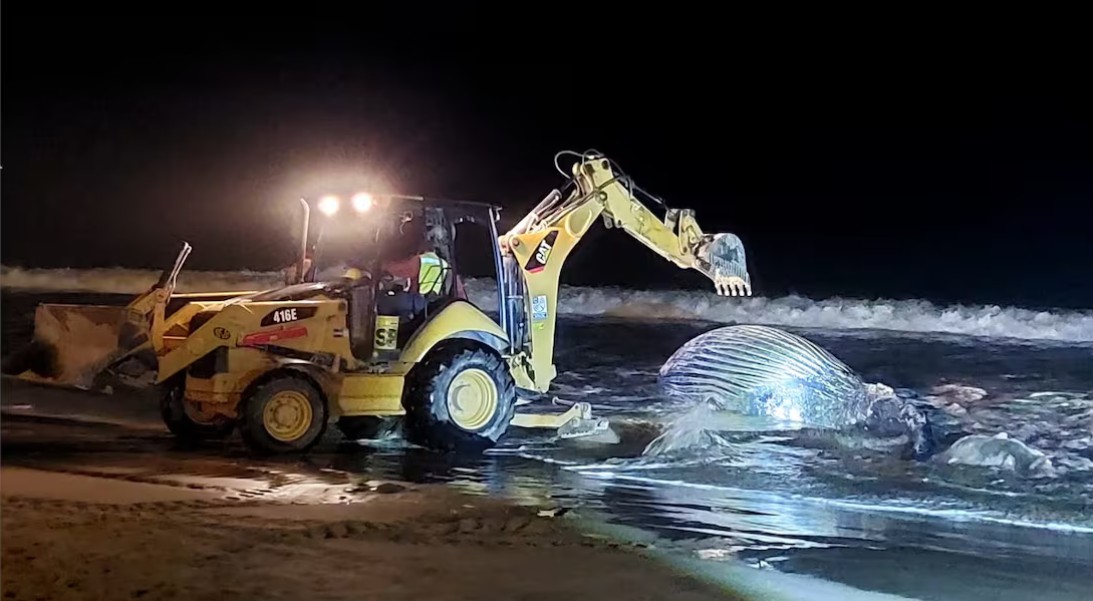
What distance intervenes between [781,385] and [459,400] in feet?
2.75

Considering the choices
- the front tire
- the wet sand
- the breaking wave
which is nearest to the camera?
the wet sand

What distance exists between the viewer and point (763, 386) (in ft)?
10.9

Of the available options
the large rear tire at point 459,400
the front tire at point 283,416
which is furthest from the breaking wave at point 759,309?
the front tire at point 283,416

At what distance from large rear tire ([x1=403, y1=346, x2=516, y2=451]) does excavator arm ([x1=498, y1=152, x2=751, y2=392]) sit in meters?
0.10

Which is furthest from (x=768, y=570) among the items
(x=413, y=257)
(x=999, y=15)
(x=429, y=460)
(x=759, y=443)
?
(x=999, y=15)

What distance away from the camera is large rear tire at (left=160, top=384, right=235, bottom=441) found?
327 centimetres

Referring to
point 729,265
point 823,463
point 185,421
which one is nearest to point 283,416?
point 185,421

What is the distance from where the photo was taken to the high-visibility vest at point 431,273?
10.9 ft

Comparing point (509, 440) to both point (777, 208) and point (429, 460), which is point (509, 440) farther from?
point (777, 208)

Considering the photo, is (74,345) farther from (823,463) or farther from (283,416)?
(823,463)

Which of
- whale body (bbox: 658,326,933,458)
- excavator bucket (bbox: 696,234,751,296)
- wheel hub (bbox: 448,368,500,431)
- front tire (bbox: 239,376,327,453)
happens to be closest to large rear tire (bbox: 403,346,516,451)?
wheel hub (bbox: 448,368,500,431)

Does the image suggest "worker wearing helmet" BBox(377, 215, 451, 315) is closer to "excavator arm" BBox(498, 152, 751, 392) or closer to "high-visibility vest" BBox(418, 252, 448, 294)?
"high-visibility vest" BBox(418, 252, 448, 294)

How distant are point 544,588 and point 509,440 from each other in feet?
1.55

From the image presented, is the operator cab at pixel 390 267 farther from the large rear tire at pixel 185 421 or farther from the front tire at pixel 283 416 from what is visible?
the large rear tire at pixel 185 421
